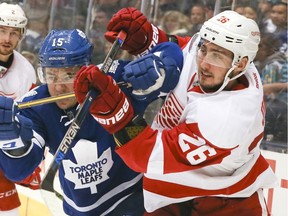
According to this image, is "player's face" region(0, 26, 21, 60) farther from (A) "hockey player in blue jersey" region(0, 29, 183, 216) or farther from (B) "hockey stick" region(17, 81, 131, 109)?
(B) "hockey stick" region(17, 81, 131, 109)

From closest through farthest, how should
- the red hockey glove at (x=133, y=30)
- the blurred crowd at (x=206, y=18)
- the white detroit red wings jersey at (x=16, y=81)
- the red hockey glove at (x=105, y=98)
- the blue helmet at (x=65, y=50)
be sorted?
the red hockey glove at (x=105, y=98), the blue helmet at (x=65, y=50), the red hockey glove at (x=133, y=30), the blurred crowd at (x=206, y=18), the white detroit red wings jersey at (x=16, y=81)


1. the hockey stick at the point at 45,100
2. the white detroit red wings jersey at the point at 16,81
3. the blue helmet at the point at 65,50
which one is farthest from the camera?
the white detroit red wings jersey at the point at 16,81

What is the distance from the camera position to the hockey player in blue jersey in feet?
7.16

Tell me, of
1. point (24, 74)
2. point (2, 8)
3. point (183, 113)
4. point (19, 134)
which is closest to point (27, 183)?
point (24, 74)

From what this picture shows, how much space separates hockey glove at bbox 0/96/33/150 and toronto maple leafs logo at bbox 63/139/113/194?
190mm

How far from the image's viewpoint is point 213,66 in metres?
1.99

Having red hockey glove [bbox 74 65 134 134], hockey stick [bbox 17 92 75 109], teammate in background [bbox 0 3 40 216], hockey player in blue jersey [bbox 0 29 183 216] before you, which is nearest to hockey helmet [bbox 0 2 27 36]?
teammate in background [bbox 0 3 40 216]

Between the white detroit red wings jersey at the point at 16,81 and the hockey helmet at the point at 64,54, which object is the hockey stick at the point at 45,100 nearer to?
the hockey helmet at the point at 64,54

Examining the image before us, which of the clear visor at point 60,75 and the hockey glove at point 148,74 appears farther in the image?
the clear visor at point 60,75

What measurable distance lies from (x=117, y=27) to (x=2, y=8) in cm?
128

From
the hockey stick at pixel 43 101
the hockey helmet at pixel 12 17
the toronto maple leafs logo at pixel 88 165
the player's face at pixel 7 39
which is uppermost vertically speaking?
the hockey stick at pixel 43 101

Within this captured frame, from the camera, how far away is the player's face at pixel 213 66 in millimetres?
1987

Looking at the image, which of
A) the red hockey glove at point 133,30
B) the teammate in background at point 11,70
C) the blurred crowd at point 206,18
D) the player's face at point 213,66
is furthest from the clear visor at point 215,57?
the teammate in background at point 11,70

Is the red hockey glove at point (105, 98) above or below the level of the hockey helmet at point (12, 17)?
above
